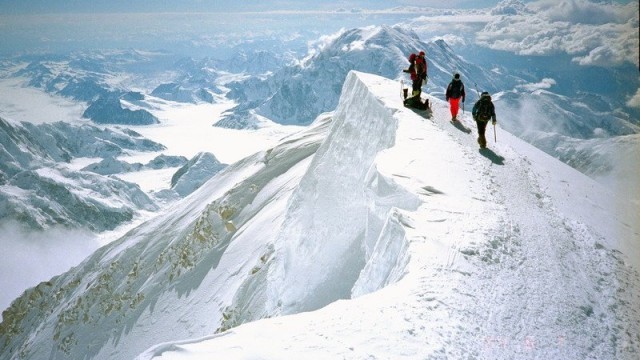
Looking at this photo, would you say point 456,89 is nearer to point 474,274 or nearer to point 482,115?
point 482,115

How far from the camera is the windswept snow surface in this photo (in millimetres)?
7637

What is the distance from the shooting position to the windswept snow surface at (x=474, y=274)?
7.64 m

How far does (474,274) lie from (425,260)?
1.22m

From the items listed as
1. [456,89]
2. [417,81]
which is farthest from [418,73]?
[456,89]

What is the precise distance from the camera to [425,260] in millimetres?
9914

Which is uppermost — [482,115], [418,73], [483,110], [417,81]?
[418,73]

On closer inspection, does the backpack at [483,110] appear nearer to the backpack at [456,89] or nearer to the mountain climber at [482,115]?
the mountain climber at [482,115]

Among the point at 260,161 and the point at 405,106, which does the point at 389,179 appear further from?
the point at 260,161

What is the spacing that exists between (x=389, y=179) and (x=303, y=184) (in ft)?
52.7

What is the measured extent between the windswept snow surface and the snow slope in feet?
0.13

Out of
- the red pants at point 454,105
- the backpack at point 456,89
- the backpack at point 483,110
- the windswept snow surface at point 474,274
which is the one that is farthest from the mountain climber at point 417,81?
the windswept snow surface at point 474,274

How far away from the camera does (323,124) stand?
2349 inches


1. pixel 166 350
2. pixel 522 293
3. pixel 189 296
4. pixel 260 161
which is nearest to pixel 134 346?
pixel 189 296

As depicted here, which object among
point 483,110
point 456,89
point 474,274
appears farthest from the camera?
point 456,89
